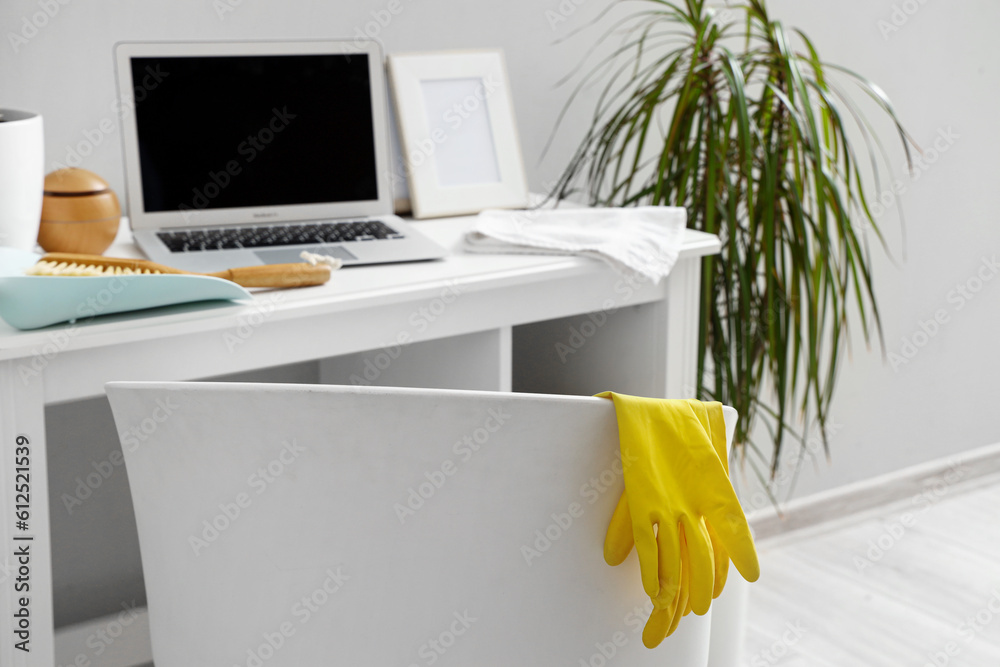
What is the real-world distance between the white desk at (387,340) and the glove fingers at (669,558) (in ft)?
1.82

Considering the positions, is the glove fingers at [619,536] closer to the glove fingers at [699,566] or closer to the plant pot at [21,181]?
the glove fingers at [699,566]

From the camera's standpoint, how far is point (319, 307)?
3.62 ft

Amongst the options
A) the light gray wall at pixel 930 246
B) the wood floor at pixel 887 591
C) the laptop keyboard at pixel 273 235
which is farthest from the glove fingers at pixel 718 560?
the light gray wall at pixel 930 246

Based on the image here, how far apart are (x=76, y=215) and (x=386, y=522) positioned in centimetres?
71

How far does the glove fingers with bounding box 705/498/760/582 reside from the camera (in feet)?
2.26

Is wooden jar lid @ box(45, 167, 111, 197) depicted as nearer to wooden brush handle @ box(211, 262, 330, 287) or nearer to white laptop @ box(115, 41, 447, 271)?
white laptop @ box(115, 41, 447, 271)

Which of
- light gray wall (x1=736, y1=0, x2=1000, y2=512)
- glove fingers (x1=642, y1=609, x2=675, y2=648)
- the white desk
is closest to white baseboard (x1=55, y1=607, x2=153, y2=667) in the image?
the white desk

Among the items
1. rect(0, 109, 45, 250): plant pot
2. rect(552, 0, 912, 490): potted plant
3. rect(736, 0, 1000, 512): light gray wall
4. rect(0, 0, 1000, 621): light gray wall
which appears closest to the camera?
rect(0, 109, 45, 250): plant pot

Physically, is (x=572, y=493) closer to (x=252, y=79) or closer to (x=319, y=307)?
(x=319, y=307)

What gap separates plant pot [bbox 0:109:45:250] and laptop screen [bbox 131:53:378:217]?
0.65 feet

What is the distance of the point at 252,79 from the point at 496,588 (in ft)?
2.98

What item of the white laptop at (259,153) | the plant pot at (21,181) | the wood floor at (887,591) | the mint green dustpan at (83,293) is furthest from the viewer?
the wood floor at (887,591)

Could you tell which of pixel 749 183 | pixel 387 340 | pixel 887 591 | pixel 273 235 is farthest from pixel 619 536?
pixel 887 591

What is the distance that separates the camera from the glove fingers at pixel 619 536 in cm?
69
